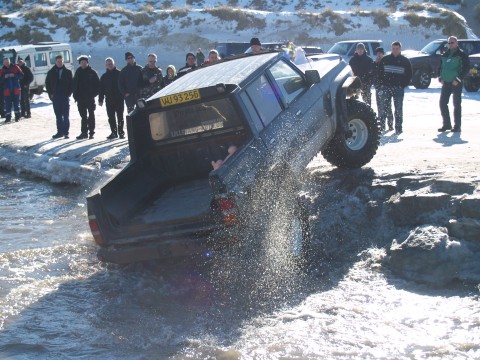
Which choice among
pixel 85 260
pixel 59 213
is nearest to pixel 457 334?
pixel 85 260

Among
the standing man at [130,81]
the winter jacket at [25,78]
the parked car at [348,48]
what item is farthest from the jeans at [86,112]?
the parked car at [348,48]

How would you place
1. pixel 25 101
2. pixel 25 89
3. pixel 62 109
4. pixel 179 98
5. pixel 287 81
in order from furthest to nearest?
pixel 25 101
pixel 25 89
pixel 62 109
pixel 287 81
pixel 179 98

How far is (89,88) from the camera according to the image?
44.0ft

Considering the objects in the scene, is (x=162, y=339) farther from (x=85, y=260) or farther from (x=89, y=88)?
(x=89, y=88)

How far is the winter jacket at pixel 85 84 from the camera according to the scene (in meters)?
13.3

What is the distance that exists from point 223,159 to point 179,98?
872 mm

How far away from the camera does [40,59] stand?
85.1ft

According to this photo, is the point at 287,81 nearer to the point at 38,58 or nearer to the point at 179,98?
the point at 179,98

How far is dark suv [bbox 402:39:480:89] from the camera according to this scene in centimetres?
2167

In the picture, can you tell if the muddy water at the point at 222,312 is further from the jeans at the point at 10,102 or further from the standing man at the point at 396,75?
the jeans at the point at 10,102

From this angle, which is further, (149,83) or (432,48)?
(432,48)

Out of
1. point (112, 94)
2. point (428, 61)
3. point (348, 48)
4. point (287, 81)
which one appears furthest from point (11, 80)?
point (428, 61)

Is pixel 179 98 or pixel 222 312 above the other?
pixel 179 98

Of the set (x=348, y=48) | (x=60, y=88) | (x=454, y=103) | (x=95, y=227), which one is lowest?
(x=95, y=227)
